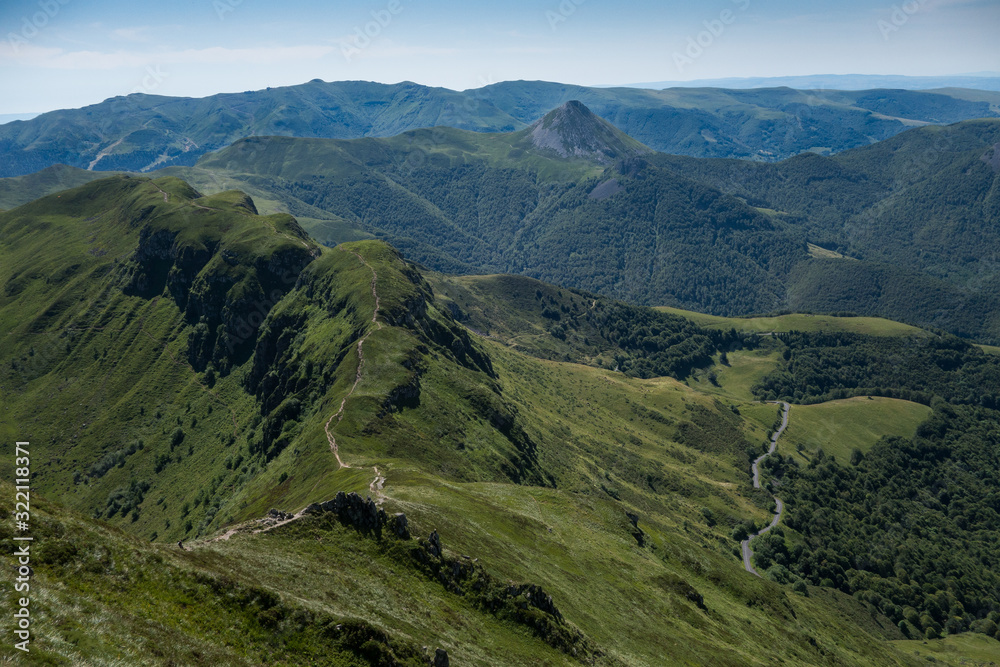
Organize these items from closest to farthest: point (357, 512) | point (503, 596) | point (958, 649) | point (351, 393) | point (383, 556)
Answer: point (383, 556) → point (503, 596) → point (357, 512) → point (351, 393) → point (958, 649)

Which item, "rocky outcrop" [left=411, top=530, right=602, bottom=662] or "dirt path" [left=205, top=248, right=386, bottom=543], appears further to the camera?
"dirt path" [left=205, top=248, right=386, bottom=543]

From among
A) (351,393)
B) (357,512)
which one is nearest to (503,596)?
(357,512)

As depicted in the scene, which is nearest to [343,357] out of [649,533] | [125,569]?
[649,533]

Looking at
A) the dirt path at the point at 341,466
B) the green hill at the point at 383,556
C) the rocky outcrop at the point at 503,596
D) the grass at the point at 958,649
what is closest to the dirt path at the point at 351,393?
the dirt path at the point at 341,466

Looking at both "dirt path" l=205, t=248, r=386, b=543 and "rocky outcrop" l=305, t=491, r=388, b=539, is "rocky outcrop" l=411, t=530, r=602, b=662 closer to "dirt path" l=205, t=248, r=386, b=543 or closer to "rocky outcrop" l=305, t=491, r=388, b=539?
"rocky outcrop" l=305, t=491, r=388, b=539

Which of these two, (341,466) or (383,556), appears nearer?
(383,556)

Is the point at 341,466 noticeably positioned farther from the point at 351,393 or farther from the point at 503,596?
the point at 503,596

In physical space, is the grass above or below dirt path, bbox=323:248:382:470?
below

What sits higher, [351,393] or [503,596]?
[351,393]

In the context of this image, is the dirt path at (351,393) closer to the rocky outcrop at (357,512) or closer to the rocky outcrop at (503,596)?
the rocky outcrop at (357,512)

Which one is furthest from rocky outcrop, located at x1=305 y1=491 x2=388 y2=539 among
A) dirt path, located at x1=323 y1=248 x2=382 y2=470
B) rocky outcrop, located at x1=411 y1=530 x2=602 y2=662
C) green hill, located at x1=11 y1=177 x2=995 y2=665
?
dirt path, located at x1=323 y1=248 x2=382 y2=470

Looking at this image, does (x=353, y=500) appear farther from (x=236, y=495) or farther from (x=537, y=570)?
(x=236, y=495)

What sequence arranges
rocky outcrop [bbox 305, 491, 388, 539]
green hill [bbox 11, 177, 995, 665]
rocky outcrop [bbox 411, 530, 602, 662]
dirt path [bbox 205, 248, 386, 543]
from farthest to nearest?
1. rocky outcrop [bbox 305, 491, 388, 539]
2. dirt path [bbox 205, 248, 386, 543]
3. rocky outcrop [bbox 411, 530, 602, 662]
4. green hill [bbox 11, 177, 995, 665]
